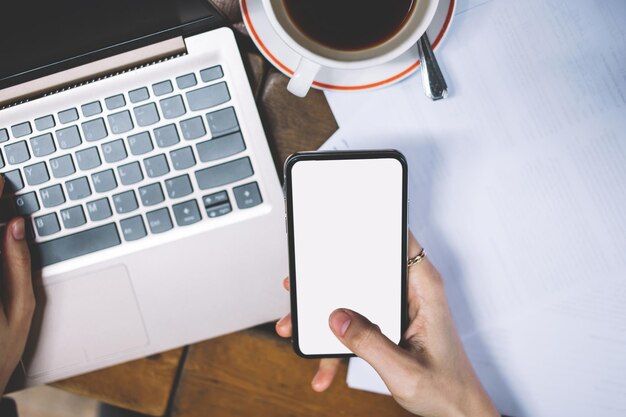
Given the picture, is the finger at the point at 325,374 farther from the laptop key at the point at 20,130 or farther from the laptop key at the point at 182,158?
the laptop key at the point at 20,130

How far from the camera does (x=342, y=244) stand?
1.46 feet

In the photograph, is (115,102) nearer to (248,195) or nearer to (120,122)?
(120,122)

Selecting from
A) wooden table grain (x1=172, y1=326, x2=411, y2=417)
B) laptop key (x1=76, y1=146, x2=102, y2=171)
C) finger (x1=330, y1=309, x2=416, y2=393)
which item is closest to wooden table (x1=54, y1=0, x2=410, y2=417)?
wooden table grain (x1=172, y1=326, x2=411, y2=417)

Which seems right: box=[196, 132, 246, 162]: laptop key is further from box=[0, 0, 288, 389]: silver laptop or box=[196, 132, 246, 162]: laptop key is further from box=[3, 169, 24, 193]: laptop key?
box=[3, 169, 24, 193]: laptop key

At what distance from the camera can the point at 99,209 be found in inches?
17.9

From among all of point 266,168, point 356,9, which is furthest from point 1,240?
point 356,9

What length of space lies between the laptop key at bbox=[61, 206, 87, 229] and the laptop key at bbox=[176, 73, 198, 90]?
140 mm

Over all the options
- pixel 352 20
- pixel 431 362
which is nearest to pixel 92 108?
pixel 352 20

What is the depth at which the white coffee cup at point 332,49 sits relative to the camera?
386mm

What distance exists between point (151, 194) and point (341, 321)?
20 centimetres

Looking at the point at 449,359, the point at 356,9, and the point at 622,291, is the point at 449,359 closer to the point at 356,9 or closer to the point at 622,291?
the point at 622,291

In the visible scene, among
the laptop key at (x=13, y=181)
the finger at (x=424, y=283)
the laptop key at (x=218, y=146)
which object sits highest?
the laptop key at (x=13, y=181)

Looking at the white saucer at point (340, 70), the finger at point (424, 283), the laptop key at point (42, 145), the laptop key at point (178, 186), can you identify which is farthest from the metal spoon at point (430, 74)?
the laptop key at point (42, 145)

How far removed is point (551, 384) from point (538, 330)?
0.06 metres
